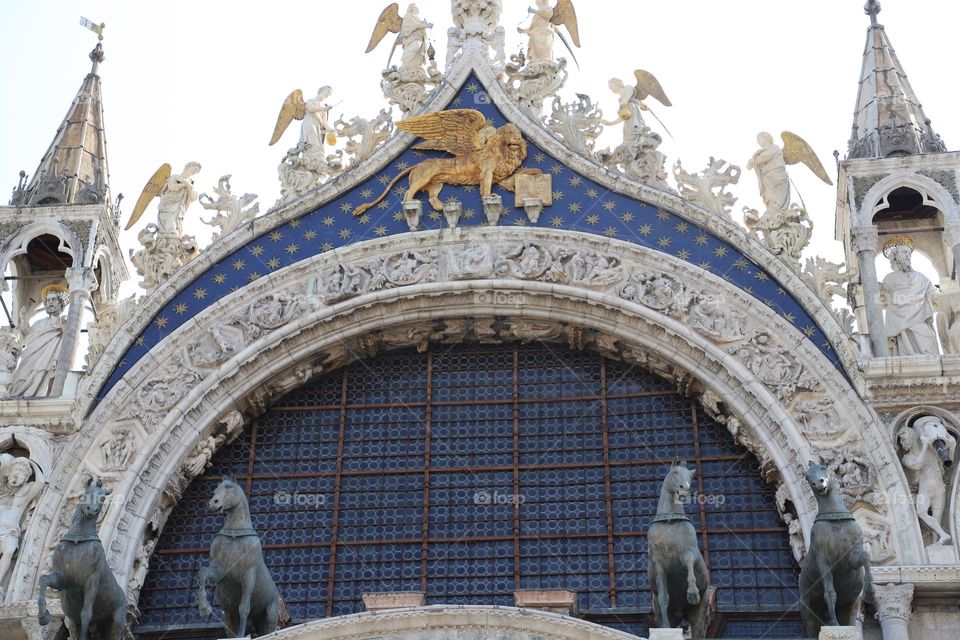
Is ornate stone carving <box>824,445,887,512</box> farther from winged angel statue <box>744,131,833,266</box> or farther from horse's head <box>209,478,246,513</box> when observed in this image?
horse's head <box>209,478,246,513</box>

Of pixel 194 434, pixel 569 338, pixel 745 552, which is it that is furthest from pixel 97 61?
pixel 745 552

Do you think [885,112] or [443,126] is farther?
[443,126]

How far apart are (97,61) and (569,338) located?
305 inches

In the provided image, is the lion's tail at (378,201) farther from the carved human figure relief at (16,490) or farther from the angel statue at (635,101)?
the carved human figure relief at (16,490)

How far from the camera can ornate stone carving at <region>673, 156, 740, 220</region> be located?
21.3 m

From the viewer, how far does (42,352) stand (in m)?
21.0

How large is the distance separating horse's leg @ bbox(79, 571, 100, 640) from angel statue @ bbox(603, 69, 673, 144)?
8787 mm

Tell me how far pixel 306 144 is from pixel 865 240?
23.3 ft

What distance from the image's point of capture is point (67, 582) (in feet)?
56.5

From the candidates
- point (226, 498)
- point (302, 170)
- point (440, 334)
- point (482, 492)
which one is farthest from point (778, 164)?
point (226, 498)

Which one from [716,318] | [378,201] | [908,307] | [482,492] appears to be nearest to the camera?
Answer: [908,307]

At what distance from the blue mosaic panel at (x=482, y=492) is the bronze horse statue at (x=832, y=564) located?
1.73m

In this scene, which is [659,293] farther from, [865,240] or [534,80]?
[534,80]

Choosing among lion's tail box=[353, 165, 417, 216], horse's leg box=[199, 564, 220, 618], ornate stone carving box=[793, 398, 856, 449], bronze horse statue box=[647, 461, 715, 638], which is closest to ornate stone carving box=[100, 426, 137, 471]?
horse's leg box=[199, 564, 220, 618]
